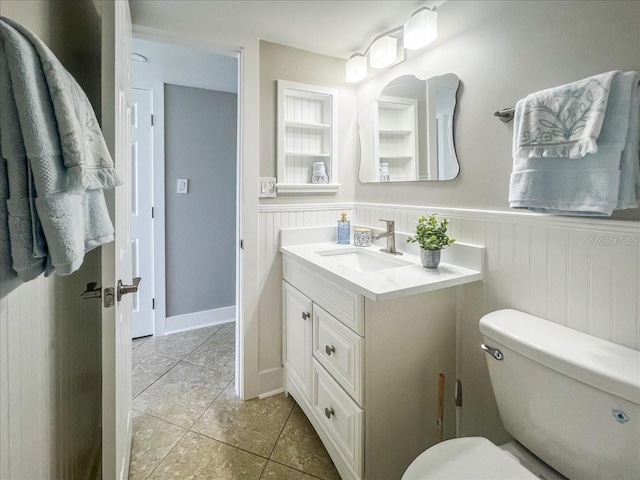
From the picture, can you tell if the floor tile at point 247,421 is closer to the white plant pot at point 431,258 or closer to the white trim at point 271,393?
the white trim at point 271,393

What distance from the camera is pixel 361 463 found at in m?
1.20

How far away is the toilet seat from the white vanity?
305 mm

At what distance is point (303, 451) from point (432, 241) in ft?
3.70

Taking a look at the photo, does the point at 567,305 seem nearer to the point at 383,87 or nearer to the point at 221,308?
the point at 383,87

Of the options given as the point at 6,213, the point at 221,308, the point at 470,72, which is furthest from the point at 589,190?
the point at 221,308

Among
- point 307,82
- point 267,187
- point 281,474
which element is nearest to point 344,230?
point 267,187

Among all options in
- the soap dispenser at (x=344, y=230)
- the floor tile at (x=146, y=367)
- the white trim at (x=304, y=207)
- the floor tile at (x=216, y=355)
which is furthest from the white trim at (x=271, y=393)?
the white trim at (x=304, y=207)

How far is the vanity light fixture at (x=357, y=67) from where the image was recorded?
1.88m

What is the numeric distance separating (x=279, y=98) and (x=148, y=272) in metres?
1.77

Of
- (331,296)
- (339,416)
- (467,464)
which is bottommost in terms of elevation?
(339,416)

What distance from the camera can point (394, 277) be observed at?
4.18ft

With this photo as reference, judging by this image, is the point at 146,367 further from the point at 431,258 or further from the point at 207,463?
the point at 431,258

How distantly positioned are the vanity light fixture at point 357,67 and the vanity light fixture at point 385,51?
0.49ft

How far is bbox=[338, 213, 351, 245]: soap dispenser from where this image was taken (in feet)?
6.53
